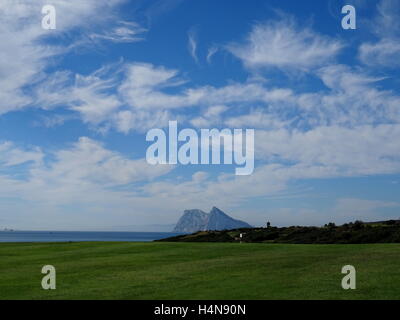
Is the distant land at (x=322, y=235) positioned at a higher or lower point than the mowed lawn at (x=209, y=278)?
lower

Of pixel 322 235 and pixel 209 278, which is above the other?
pixel 209 278

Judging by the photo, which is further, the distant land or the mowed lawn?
the distant land

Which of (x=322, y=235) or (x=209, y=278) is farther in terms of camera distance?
(x=322, y=235)

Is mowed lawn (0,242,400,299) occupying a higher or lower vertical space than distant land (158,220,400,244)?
higher

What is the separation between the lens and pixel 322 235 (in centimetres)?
6331

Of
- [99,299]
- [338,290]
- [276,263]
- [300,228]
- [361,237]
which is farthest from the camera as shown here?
[300,228]

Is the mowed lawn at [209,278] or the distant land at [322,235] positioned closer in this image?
the mowed lawn at [209,278]

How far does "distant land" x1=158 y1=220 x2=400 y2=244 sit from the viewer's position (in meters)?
56.6

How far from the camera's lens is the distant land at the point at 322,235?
5661cm
